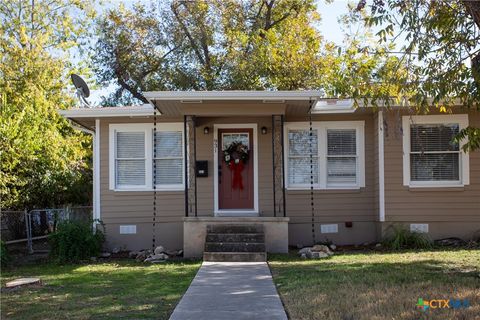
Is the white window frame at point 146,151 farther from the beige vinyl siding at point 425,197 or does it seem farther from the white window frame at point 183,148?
the beige vinyl siding at point 425,197

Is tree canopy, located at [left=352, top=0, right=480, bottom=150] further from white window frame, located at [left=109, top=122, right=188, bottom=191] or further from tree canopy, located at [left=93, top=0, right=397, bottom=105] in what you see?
tree canopy, located at [left=93, top=0, right=397, bottom=105]

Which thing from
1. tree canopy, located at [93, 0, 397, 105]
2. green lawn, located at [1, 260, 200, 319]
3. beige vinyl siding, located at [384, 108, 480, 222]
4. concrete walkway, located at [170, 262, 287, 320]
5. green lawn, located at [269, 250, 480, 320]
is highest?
tree canopy, located at [93, 0, 397, 105]

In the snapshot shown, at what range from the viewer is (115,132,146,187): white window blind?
13.1 meters

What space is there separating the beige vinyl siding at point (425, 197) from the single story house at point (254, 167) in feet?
0.65

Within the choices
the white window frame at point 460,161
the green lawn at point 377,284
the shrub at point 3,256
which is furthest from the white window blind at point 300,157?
the shrub at point 3,256

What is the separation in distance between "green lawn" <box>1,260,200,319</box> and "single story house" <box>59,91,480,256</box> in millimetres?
2458

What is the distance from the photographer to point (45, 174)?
17.9 meters

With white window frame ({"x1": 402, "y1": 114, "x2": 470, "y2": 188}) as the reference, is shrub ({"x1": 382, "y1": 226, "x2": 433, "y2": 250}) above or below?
below

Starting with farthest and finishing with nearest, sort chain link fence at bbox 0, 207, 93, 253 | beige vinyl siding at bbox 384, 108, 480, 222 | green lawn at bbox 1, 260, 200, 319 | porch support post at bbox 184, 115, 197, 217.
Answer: chain link fence at bbox 0, 207, 93, 253 → porch support post at bbox 184, 115, 197, 217 → beige vinyl siding at bbox 384, 108, 480, 222 → green lawn at bbox 1, 260, 200, 319

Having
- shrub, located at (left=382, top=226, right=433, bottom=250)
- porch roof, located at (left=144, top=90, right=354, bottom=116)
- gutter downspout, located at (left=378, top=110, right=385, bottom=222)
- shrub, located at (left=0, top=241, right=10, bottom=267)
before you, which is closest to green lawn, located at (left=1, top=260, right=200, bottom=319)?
shrub, located at (left=0, top=241, right=10, bottom=267)

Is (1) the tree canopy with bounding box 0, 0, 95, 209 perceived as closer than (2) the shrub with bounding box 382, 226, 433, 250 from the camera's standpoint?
No

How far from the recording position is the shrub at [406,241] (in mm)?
Answer: 11781

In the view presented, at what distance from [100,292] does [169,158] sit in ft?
18.7

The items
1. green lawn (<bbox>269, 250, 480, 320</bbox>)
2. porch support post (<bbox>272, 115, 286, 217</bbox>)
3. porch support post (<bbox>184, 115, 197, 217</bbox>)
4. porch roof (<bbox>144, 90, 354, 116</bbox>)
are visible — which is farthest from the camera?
porch support post (<bbox>184, 115, 197, 217</bbox>)
